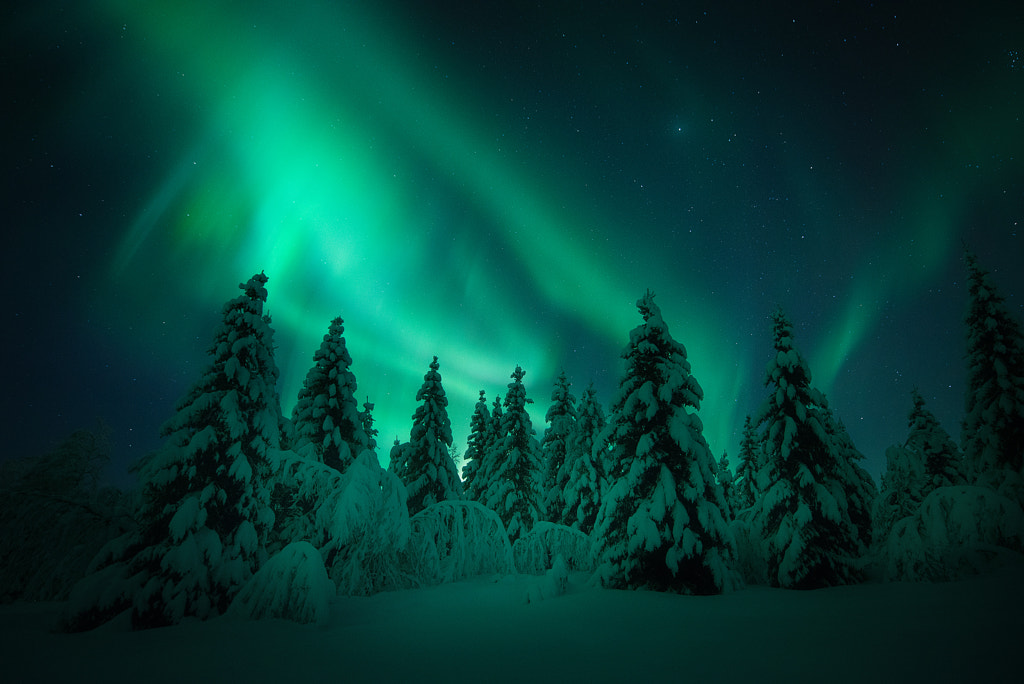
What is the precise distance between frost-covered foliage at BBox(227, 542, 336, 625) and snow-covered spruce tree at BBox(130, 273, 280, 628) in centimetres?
160

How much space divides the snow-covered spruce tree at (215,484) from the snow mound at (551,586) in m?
6.82

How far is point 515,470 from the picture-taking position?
29719mm

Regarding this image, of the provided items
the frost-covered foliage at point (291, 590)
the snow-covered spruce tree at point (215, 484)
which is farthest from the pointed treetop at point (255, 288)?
the frost-covered foliage at point (291, 590)

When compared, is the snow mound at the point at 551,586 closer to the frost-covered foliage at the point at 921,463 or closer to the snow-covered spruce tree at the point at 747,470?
the frost-covered foliage at the point at 921,463

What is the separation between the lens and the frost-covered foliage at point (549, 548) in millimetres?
14953

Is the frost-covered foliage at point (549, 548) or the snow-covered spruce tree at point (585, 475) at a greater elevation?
the snow-covered spruce tree at point (585, 475)

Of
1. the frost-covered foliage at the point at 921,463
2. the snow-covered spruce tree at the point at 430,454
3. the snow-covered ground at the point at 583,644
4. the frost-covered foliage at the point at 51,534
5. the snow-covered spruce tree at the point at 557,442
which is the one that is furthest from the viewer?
the snow-covered spruce tree at the point at 557,442

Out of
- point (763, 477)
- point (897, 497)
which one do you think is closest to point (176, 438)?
point (763, 477)

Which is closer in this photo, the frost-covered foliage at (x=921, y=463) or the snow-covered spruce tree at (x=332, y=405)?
the snow-covered spruce tree at (x=332, y=405)

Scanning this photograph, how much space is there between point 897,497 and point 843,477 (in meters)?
12.0

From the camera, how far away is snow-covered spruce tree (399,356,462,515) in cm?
2473

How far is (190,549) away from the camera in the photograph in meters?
10.0

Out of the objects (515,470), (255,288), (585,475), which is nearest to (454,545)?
(255,288)

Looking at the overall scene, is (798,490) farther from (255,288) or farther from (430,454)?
(255,288)
